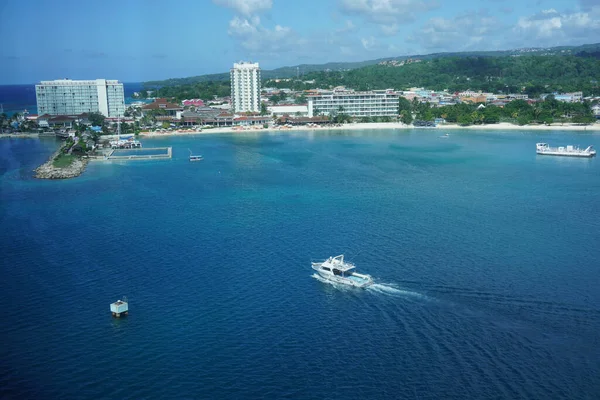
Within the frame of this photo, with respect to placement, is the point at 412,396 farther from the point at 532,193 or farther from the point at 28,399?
the point at 532,193

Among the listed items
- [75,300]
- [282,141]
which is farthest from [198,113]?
[75,300]

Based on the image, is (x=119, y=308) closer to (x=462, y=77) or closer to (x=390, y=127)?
(x=390, y=127)

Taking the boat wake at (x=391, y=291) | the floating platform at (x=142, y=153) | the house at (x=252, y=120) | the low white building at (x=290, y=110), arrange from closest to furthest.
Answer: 1. the boat wake at (x=391, y=291)
2. the floating platform at (x=142, y=153)
3. the house at (x=252, y=120)
4. the low white building at (x=290, y=110)

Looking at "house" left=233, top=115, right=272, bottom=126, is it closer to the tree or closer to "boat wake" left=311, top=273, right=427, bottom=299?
the tree

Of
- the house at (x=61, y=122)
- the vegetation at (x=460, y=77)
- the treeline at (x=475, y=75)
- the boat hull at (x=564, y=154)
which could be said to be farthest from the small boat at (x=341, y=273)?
the treeline at (x=475, y=75)

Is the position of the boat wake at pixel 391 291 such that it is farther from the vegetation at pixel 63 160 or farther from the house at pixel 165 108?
the house at pixel 165 108

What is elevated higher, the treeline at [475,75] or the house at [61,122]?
the treeline at [475,75]

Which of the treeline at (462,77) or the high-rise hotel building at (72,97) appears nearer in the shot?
the high-rise hotel building at (72,97)
